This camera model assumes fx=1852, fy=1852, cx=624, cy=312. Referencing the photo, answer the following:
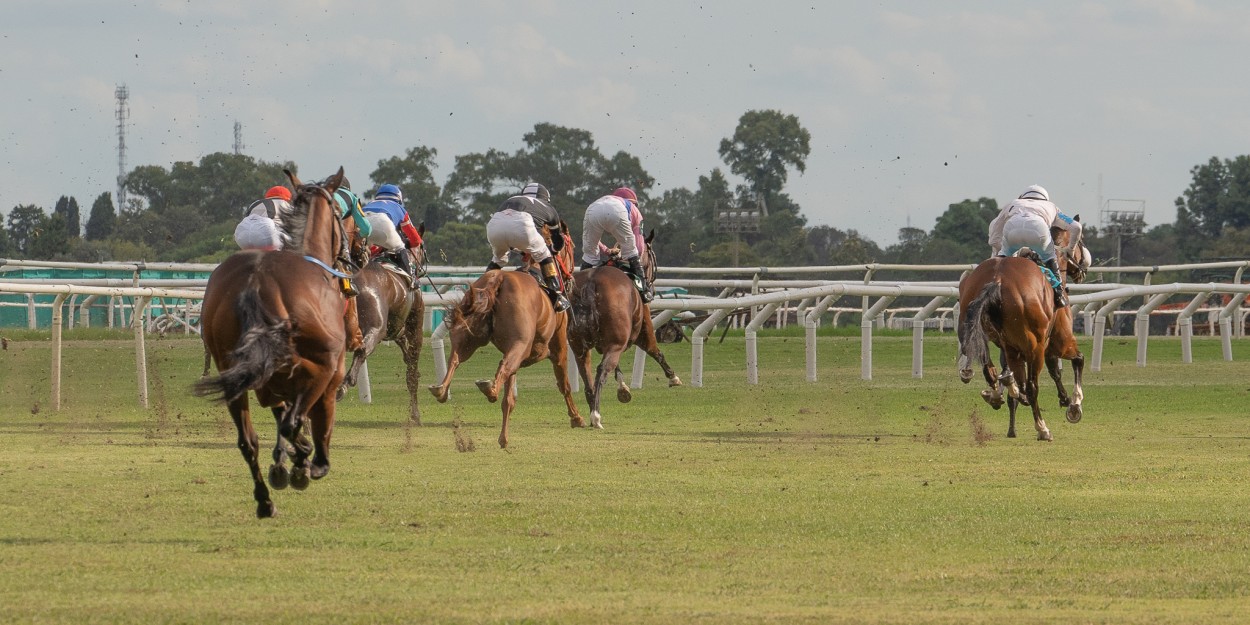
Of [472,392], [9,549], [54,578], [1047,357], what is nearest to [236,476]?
[9,549]

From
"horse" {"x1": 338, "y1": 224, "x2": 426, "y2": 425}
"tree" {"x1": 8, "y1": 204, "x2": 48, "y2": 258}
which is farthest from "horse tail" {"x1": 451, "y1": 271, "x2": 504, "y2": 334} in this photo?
"tree" {"x1": 8, "y1": 204, "x2": 48, "y2": 258}

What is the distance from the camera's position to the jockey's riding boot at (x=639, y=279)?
53.6ft

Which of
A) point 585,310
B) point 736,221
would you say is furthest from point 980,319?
point 736,221

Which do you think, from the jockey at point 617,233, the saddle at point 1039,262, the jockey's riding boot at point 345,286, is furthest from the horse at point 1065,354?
the jockey's riding boot at point 345,286

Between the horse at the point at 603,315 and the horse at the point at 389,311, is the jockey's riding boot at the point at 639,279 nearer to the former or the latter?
the horse at the point at 603,315

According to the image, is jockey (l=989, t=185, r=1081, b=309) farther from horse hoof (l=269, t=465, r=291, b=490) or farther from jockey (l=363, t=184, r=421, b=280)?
horse hoof (l=269, t=465, r=291, b=490)

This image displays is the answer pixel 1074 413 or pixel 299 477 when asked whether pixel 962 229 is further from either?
pixel 299 477

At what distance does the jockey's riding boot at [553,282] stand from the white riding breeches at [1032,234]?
3.49 m

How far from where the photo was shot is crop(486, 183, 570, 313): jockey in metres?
14.2

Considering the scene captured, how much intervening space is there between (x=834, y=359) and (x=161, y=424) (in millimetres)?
12079

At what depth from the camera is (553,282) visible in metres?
14.4

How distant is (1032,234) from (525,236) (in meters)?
3.87

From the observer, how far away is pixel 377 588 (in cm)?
624

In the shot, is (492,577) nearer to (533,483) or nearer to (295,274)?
(295,274)
